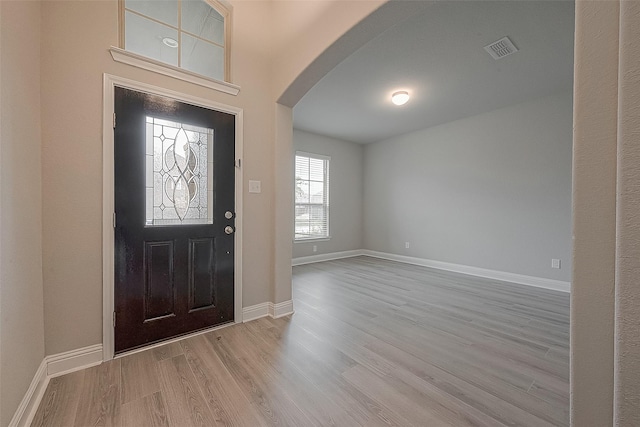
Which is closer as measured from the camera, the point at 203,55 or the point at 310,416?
the point at 310,416

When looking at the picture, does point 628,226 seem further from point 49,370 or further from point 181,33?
point 181,33

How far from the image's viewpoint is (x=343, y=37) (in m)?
1.88

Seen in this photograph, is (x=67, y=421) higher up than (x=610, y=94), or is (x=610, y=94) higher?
(x=610, y=94)

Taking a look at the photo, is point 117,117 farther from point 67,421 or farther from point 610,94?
point 610,94

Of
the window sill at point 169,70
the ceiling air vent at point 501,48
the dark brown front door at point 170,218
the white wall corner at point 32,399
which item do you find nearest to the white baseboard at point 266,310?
the dark brown front door at point 170,218

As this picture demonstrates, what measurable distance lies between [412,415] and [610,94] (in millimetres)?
1615

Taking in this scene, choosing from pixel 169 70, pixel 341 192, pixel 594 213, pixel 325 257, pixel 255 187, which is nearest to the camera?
pixel 594 213

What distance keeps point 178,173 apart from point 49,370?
1.58m

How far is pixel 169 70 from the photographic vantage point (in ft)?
6.69

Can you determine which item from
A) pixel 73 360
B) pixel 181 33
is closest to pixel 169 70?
pixel 181 33

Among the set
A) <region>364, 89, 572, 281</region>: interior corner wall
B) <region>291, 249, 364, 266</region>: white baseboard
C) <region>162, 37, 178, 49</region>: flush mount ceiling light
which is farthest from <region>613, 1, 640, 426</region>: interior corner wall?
<region>291, 249, 364, 266</region>: white baseboard

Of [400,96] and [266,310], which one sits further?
[400,96]

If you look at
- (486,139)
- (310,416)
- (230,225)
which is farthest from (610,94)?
(486,139)

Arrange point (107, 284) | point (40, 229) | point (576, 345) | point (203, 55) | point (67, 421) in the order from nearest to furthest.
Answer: point (576, 345) → point (67, 421) → point (40, 229) → point (107, 284) → point (203, 55)
